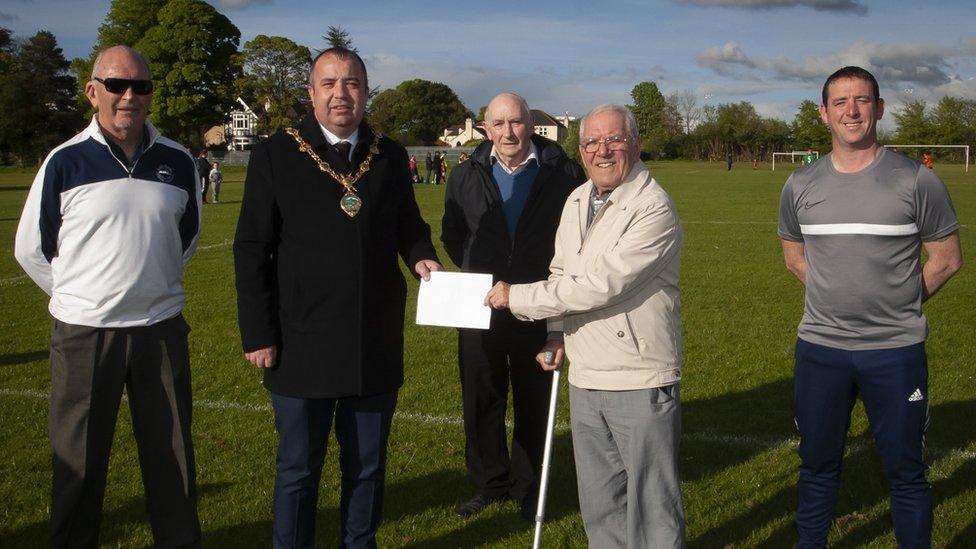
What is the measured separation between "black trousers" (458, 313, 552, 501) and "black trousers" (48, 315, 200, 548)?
1.66 meters

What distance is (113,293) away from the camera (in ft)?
12.0

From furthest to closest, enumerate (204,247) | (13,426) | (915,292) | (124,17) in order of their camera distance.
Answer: (124,17)
(204,247)
(13,426)
(915,292)

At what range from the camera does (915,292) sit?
3865mm

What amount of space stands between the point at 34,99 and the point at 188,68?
11094mm

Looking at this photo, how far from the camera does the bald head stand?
481cm

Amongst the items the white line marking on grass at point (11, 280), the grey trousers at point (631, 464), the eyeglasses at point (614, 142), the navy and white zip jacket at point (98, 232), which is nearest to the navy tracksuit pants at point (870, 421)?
the grey trousers at point (631, 464)

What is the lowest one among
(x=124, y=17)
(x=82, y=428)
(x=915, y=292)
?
(x=82, y=428)

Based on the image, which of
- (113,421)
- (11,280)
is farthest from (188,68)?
(113,421)

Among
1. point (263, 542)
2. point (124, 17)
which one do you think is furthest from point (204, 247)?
point (124, 17)

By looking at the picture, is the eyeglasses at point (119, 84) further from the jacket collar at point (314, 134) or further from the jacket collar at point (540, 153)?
the jacket collar at point (540, 153)

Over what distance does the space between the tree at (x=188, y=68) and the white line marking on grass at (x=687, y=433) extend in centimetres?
6316

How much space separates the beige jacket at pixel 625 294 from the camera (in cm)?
336

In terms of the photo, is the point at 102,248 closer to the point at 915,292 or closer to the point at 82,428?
the point at 82,428

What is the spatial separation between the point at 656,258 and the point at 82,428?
246 centimetres
